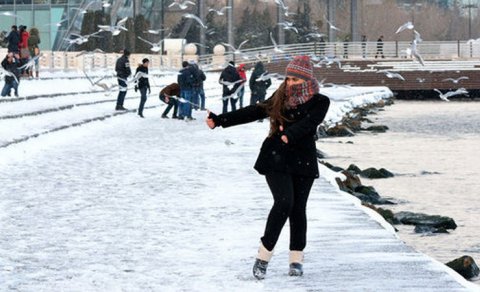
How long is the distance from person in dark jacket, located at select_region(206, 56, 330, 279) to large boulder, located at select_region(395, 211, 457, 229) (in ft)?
29.7

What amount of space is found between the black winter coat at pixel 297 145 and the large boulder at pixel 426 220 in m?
9.09

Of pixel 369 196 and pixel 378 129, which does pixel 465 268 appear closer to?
pixel 369 196

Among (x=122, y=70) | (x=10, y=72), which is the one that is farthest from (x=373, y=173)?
(x=122, y=70)

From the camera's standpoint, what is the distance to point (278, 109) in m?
10.3

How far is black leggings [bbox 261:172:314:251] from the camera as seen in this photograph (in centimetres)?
1018

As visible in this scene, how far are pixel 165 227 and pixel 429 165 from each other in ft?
67.1

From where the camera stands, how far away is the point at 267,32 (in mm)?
116125

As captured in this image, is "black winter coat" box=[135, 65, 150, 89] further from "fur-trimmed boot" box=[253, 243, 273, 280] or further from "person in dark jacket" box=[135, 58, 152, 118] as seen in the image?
"fur-trimmed boot" box=[253, 243, 273, 280]

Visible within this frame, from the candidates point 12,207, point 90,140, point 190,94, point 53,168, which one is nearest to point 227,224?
point 12,207

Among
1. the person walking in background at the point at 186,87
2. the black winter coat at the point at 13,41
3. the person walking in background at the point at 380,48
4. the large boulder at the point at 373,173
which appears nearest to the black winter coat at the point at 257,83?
the person walking in background at the point at 186,87

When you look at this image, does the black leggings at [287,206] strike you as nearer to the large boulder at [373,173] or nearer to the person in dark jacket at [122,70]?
the large boulder at [373,173]

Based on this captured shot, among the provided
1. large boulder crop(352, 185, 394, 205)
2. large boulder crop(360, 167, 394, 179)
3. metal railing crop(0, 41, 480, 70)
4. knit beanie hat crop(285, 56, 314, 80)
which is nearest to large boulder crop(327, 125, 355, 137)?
metal railing crop(0, 41, 480, 70)

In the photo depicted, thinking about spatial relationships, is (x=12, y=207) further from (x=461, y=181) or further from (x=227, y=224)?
(x=461, y=181)

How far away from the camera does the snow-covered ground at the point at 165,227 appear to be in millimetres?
10312
